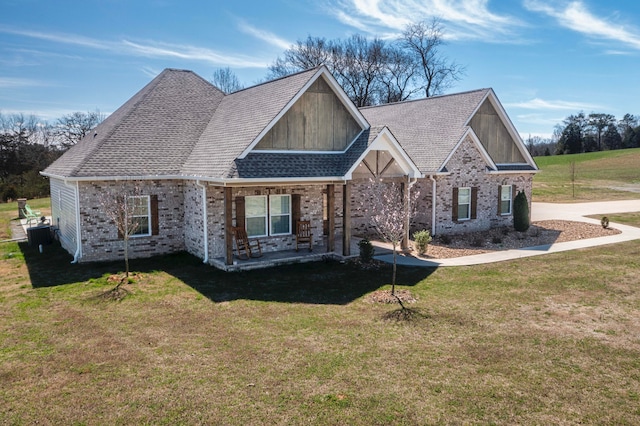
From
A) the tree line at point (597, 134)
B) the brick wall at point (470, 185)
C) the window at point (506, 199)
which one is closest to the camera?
the brick wall at point (470, 185)

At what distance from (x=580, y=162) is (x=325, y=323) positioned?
254 ft

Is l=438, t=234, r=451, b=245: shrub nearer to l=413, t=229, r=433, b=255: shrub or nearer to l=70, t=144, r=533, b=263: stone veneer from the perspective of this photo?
l=70, t=144, r=533, b=263: stone veneer

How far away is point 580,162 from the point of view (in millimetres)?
76000

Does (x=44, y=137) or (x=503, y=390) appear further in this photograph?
(x=44, y=137)

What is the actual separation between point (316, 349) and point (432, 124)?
18482mm

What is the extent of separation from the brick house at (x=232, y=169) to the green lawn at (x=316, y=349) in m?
2.41

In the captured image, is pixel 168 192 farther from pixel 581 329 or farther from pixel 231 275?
pixel 581 329

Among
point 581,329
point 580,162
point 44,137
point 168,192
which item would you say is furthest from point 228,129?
point 580,162

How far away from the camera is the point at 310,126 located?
1764 centimetres

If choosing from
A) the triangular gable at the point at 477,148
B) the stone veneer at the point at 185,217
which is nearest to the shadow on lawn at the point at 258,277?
the stone veneer at the point at 185,217

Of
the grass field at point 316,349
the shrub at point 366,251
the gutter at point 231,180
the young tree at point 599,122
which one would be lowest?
the grass field at point 316,349

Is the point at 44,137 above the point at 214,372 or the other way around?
above

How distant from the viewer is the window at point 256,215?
57.2 feet

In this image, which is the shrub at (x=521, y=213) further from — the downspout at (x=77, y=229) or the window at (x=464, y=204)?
the downspout at (x=77, y=229)
